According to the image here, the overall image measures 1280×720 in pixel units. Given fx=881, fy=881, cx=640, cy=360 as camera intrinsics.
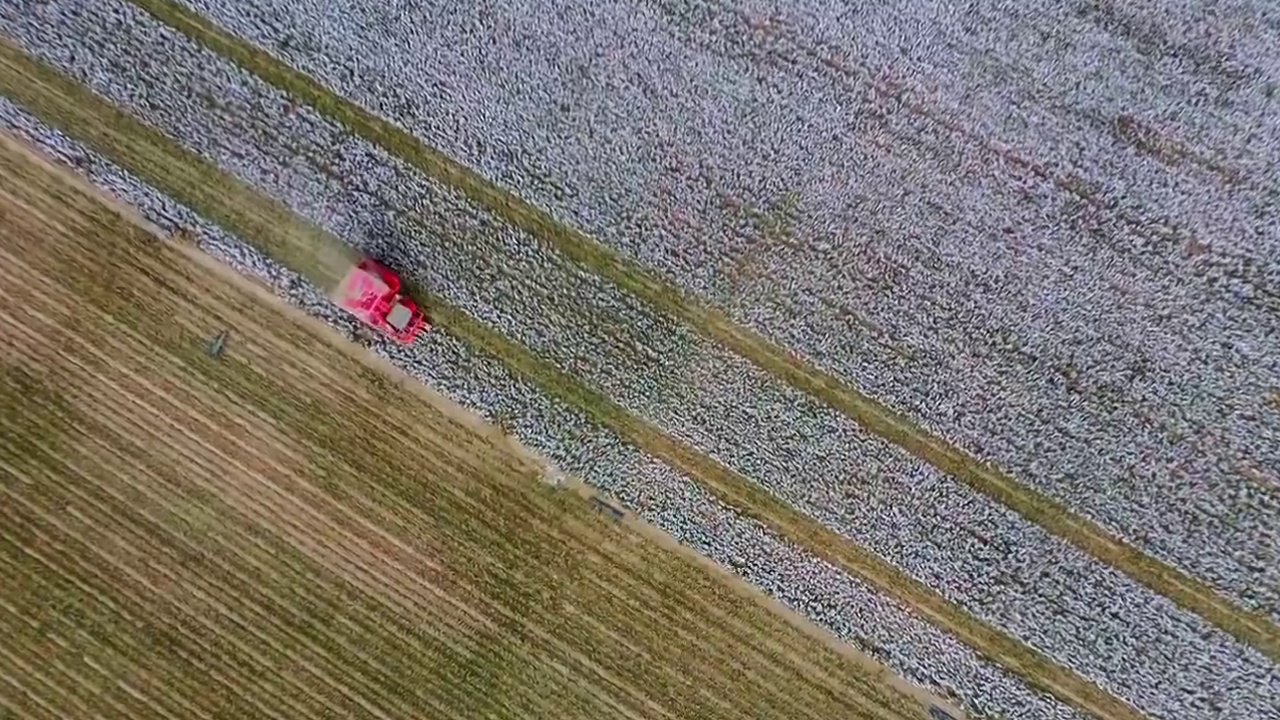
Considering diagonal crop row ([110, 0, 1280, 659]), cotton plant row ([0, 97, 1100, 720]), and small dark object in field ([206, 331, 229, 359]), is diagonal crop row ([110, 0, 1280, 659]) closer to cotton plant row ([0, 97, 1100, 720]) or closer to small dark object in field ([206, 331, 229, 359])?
cotton plant row ([0, 97, 1100, 720])

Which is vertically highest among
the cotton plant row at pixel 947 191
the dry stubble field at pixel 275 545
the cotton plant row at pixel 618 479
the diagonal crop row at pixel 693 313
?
the cotton plant row at pixel 947 191

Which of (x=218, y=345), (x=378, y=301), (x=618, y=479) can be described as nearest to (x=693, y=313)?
(x=618, y=479)

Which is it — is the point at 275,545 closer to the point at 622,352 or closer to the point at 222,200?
the point at 222,200

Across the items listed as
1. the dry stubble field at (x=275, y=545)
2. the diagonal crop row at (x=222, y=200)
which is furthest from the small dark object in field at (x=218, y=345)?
the diagonal crop row at (x=222, y=200)

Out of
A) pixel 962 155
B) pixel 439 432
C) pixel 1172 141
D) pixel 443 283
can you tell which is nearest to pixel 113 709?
pixel 439 432

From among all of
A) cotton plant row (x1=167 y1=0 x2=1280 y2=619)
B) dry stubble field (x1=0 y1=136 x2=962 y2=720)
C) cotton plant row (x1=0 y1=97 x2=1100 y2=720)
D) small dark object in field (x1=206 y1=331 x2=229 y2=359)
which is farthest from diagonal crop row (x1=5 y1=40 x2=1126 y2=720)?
cotton plant row (x1=167 y1=0 x2=1280 y2=619)

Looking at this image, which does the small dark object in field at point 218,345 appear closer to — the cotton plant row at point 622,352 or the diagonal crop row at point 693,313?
the cotton plant row at point 622,352
